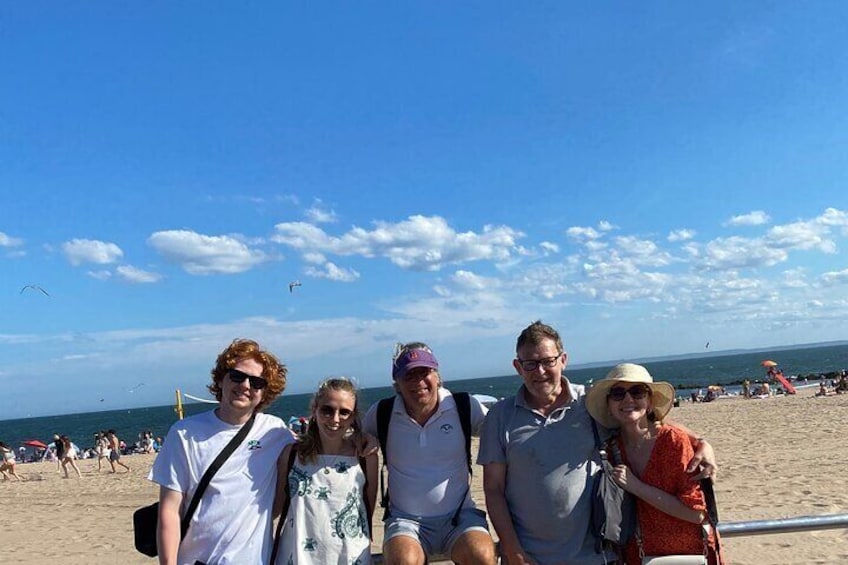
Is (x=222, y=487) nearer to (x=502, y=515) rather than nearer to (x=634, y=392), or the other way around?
(x=502, y=515)

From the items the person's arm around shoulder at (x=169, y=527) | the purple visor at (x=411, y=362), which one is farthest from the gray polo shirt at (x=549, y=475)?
the person's arm around shoulder at (x=169, y=527)

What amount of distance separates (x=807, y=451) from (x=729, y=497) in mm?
5608

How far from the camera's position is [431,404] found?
3881mm

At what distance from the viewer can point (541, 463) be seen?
3.56 m

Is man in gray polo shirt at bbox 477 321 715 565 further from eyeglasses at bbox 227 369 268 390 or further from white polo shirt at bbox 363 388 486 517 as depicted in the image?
eyeglasses at bbox 227 369 268 390

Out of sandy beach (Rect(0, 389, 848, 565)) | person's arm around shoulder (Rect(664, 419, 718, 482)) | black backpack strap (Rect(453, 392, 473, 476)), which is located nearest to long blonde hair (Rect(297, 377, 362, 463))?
black backpack strap (Rect(453, 392, 473, 476))

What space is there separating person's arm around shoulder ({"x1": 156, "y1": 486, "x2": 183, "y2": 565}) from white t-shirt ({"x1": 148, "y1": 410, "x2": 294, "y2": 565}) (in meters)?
0.04

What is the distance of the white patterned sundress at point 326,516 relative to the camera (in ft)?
10.9

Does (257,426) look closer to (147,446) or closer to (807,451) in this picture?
(807,451)

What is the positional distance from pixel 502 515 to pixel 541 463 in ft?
1.18

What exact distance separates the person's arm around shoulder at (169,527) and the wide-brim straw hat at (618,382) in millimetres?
2287

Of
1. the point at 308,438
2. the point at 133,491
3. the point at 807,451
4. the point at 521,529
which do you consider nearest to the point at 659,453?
the point at 521,529

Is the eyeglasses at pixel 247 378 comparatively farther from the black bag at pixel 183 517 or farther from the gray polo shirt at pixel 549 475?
the gray polo shirt at pixel 549 475

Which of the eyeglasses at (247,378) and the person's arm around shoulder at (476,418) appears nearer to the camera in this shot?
the eyeglasses at (247,378)
